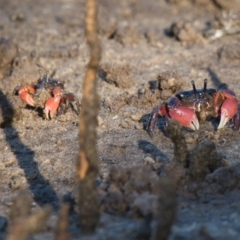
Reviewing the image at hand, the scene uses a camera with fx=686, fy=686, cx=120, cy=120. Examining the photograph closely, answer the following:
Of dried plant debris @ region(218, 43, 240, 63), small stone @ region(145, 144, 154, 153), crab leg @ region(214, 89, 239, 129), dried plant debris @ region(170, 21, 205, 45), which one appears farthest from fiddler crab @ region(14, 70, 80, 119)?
dried plant debris @ region(170, 21, 205, 45)

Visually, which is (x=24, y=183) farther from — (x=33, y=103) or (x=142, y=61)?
(x=142, y=61)

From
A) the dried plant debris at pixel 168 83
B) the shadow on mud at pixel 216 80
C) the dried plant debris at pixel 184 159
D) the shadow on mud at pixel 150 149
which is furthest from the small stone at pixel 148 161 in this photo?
the shadow on mud at pixel 216 80

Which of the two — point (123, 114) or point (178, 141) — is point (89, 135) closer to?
point (178, 141)

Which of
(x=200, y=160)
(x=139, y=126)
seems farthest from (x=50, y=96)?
(x=200, y=160)

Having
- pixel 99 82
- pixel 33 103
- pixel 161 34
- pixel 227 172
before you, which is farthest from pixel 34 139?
pixel 161 34

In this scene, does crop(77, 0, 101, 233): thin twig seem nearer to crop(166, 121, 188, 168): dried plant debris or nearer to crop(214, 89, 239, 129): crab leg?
crop(166, 121, 188, 168): dried plant debris

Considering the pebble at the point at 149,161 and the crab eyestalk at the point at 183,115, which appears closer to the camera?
the pebble at the point at 149,161

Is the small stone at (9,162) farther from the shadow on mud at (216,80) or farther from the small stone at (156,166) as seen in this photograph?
the shadow on mud at (216,80)
